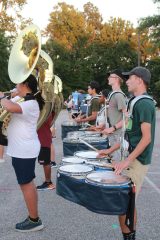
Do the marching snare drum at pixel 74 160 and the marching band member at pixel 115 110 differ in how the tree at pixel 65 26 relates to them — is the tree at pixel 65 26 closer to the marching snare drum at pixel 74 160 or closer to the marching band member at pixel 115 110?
the marching band member at pixel 115 110

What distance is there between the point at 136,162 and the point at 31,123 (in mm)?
1171

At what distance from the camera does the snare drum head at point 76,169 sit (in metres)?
3.38

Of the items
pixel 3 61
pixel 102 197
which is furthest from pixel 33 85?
pixel 3 61

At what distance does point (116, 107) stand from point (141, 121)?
2019mm

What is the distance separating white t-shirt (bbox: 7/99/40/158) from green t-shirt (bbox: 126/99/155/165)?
40.7 inches

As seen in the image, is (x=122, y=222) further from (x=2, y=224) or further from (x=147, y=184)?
(x=147, y=184)

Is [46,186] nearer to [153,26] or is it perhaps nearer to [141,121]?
[141,121]

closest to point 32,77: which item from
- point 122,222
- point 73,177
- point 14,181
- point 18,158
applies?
point 18,158

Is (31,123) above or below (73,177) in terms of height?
above

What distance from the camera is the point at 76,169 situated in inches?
138

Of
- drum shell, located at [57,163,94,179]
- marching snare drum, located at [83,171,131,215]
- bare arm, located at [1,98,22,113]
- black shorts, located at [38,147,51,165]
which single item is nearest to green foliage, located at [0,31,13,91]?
black shorts, located at [38,147,51,165]

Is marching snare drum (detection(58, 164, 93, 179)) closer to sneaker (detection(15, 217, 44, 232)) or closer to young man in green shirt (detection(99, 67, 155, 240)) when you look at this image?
young man in green shirt (detection(99, 67, 155, 240))

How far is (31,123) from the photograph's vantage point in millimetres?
4168

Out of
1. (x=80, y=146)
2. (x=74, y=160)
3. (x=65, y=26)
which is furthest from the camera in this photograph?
(x=65, y=26)
